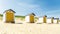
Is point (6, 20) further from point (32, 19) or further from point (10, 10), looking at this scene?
point (32, 19)

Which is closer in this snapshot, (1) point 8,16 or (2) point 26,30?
(2) point 26,30

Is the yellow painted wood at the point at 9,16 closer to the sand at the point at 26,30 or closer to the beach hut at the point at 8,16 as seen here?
the beach hut at the point at 8,16

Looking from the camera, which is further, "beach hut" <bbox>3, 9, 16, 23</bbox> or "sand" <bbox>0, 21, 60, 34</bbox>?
"beach hut" <bbox>3, 9, 16, 23</bbox>

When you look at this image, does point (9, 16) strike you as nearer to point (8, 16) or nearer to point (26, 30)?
point (8, 16)

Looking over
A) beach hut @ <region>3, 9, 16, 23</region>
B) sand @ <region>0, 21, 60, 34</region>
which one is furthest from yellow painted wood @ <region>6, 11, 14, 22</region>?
sand @ <region>0, 21, 60, 34</region>

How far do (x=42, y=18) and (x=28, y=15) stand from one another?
10.1 meters

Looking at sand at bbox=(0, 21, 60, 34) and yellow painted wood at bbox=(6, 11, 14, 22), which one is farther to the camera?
yellow painted wood at bbox=(6, 11, 14, 22)

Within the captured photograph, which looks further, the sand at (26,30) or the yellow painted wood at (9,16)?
the yellow painted wood at (9,16)

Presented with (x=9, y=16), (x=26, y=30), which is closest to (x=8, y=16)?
(x=9, y=16)

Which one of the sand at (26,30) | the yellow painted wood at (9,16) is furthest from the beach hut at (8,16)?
the sand at (26,30)

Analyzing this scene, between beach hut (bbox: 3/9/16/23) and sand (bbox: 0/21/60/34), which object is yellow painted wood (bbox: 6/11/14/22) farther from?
sand (bbox: 0/21/60/34)

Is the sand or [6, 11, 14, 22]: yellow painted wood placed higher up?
[6, 11, 14, 22]: yellow painted wood

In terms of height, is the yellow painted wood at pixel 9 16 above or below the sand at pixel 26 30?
above

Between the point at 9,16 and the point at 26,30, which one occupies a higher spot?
the point at 9,16
